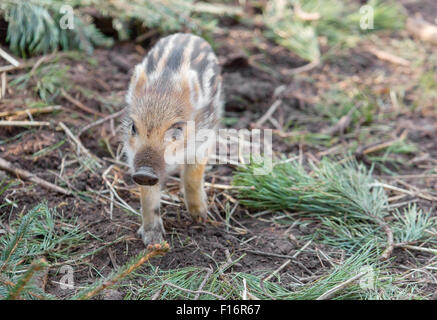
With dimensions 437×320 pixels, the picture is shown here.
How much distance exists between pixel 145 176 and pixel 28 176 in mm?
1228

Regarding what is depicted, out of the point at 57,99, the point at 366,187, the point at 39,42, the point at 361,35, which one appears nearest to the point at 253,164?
the point at 366,187

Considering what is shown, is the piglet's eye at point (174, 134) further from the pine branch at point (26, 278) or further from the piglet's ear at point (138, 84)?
the pine branch at point (26, 278)

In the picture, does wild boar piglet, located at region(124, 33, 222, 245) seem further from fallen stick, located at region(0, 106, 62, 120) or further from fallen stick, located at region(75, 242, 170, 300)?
fallen stick, located at region(0, 106, 62, 120)

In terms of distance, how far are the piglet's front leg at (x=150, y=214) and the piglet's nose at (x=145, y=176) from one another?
0.46 meters

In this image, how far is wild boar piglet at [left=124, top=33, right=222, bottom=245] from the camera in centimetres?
301

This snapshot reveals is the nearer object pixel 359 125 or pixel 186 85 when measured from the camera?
pixel 186 85

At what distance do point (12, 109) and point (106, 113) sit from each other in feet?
2.63

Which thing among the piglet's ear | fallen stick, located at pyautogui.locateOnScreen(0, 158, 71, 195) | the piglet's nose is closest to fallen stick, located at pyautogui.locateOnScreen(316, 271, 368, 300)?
the piglet's nose

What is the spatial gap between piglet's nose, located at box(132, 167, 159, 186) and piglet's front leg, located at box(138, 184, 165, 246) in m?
0.46

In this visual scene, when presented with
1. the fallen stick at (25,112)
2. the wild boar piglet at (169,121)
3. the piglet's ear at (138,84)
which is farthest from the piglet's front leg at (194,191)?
the fallen stick at (25,112)

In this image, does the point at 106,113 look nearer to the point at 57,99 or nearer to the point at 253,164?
the point at 57,99

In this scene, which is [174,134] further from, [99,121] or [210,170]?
[99,121]

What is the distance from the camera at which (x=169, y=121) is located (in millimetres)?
3146

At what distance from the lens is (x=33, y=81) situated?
14.5 ft
